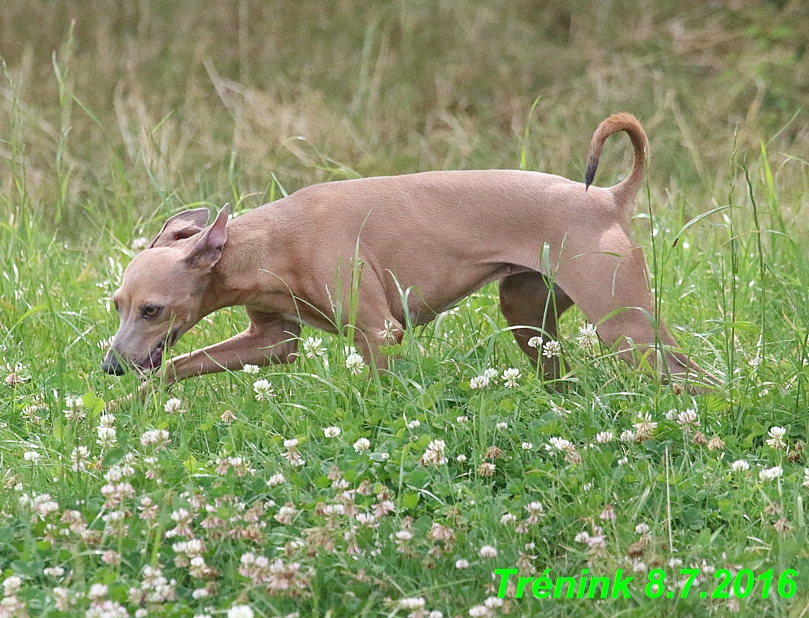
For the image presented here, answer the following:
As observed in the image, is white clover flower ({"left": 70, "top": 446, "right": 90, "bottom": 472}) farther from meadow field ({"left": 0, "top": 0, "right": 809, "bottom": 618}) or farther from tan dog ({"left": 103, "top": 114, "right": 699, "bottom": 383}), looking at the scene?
tan dog ({"left": 103, "top": 114, "right": 699, "bottom": 383})

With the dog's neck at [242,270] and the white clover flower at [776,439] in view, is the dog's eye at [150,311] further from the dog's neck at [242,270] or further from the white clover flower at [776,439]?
the white clover flower at [776,439]

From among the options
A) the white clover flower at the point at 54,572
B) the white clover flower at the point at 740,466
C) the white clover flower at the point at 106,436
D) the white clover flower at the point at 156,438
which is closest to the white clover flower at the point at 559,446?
the white clover flower at the point at 740,466

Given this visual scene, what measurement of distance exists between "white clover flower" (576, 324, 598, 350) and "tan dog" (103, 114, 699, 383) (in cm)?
8

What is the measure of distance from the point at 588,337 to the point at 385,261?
34.2 inches

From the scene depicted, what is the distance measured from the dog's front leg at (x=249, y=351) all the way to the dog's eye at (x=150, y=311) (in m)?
0.23

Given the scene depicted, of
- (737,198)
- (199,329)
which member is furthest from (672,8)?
(199,329)

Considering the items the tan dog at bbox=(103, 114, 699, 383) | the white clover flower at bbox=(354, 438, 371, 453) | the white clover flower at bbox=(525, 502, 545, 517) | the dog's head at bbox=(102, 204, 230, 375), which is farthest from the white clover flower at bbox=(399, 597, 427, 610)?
the dog's head at bbox=(102, 204, 230, 375)

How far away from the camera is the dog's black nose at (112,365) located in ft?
13.3

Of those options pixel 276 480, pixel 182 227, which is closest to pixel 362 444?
pixel 276 480

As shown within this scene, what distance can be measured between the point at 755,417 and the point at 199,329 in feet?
8.37

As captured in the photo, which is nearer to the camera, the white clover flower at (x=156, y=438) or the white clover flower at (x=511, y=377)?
the white clover flower at (x=156, y=438)

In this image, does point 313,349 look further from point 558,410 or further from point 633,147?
point 633,147

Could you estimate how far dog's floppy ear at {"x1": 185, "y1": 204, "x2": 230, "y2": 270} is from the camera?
4.14 m

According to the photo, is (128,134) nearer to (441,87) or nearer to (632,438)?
(441,87)
